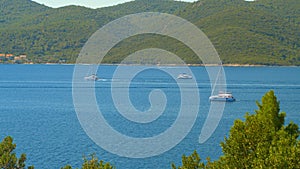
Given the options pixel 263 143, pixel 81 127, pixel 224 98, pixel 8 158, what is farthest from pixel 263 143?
pixel 224 98

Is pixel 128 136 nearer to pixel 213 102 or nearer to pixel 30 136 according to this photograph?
pixel 30 136

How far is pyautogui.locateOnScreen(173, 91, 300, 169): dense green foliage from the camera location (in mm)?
16906

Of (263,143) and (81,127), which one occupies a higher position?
(81,127)

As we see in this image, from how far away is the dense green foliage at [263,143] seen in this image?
16906 mm

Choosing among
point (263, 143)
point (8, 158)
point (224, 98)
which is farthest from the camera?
point (224, 98)

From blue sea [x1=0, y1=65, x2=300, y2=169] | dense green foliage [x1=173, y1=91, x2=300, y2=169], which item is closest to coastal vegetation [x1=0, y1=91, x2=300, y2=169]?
dense green foliage [x1=173, y1=91, x2=300, y2=169]

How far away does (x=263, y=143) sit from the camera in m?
18.6

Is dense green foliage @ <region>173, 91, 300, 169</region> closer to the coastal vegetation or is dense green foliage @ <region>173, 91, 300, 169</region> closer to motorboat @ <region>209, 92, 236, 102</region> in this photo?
the coastal vegetation

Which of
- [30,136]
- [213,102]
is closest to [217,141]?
[30,136]

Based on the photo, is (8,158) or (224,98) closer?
(8,158)

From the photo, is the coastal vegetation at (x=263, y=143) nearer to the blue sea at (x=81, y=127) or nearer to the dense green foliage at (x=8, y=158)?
the dense green foliage at (x=8, y=158)

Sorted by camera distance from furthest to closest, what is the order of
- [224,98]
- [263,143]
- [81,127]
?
[224,98], [81,127], [263,143]

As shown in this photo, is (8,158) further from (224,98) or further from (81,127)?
(224,98)

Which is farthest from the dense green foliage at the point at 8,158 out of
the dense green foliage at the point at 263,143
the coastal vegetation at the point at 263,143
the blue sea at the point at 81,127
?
the blue sea at the point at 81,127
